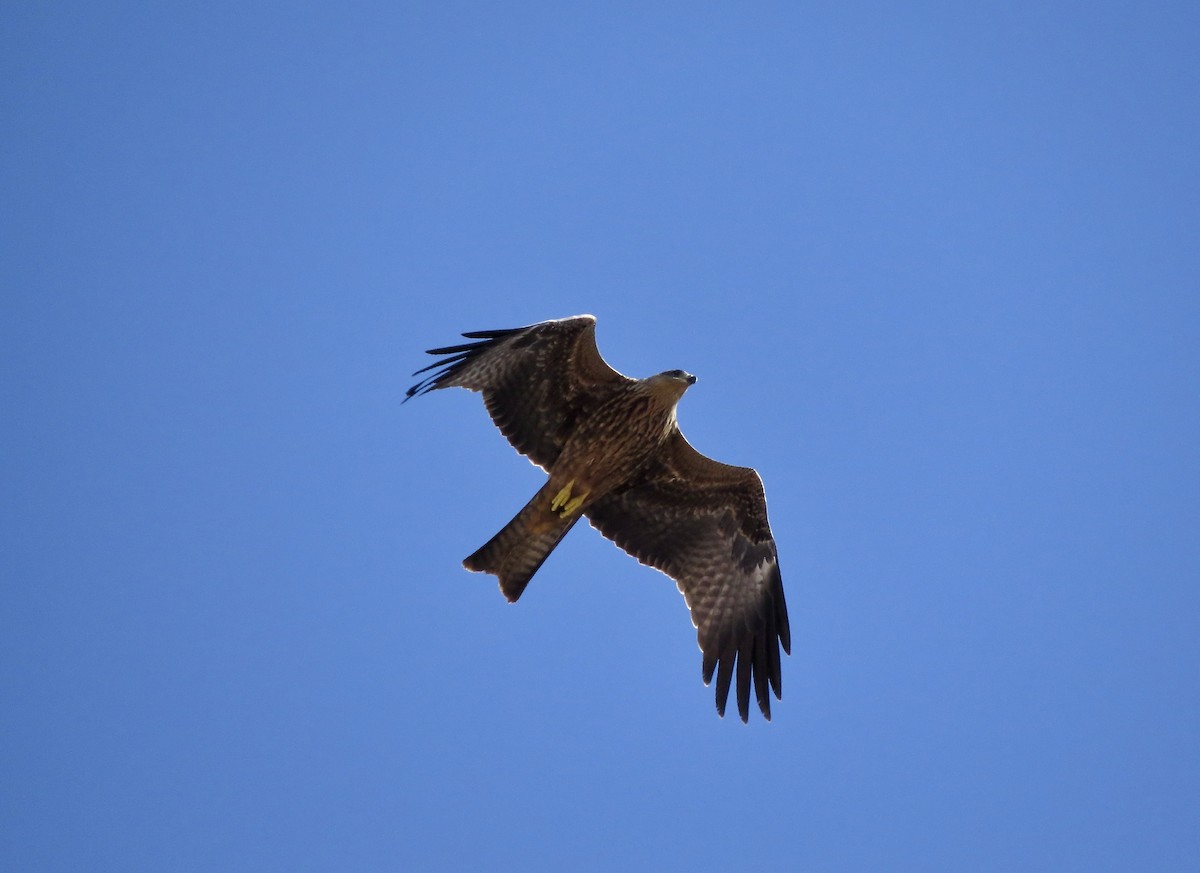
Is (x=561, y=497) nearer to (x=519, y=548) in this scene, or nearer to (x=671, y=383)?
(x=519, y=548)

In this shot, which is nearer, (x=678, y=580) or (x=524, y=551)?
(x=524, y=551)

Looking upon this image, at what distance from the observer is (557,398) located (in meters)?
10.0

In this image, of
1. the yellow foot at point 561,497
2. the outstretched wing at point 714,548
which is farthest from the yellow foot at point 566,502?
the outstretched wing at point 714,548

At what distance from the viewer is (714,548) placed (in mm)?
10586

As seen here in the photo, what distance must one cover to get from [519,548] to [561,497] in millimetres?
593

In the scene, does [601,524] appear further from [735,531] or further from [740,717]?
[740,717]

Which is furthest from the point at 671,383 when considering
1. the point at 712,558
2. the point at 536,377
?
the point at 712,558

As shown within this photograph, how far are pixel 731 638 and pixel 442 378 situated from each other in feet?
12.0

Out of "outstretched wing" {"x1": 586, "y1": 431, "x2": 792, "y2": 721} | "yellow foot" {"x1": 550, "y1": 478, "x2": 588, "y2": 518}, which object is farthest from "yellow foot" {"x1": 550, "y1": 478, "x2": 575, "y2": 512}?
"outstretched wing" {"x1": 586, "y1": 431, "x2": 792, "y2": 721}

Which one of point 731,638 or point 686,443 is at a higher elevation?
point 686,443

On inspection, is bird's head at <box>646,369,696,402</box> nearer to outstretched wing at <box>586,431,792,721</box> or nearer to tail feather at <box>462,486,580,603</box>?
outstretched wing at <box>586,431,792,721</box>

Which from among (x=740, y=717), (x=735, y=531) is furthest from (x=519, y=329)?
(x=740, y=717)

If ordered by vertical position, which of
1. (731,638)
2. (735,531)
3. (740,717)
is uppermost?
(735,531)

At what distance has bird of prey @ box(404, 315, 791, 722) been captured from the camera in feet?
32.0
